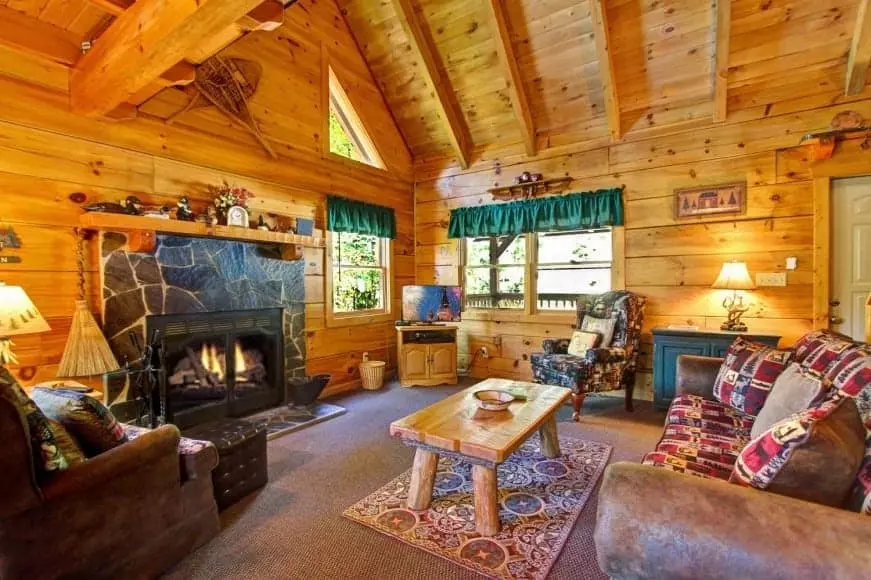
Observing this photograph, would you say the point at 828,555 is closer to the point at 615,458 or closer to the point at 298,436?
the point at 615,458

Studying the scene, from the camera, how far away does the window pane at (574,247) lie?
4750 mm

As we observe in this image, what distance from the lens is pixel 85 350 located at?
9.12ft

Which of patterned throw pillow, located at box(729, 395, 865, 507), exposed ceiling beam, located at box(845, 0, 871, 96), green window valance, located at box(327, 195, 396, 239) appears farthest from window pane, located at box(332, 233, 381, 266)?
exposed ceiling beam, located at box(845, 0, 871, 96)

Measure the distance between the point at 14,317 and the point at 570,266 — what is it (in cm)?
457

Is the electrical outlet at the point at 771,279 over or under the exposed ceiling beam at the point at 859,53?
under

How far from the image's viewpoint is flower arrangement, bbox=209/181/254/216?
11.9ft

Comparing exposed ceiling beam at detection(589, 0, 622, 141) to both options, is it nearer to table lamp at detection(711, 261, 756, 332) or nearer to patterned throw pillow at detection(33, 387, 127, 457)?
table lamp at detection(711, 261, 756, 332)

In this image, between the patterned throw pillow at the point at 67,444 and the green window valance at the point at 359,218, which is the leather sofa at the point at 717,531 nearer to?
the patterned throw pillow at the point at 67,444

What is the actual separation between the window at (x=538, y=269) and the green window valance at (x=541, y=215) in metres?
0.17

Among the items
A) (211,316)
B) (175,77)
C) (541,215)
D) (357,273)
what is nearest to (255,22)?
(175,77)

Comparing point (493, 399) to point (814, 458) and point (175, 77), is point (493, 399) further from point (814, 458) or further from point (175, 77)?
point (175, 77)

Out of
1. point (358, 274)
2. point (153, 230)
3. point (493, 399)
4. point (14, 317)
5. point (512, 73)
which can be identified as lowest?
point (493, 399)

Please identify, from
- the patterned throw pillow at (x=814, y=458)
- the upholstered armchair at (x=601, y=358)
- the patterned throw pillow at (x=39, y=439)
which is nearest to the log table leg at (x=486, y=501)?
the patterned throw pillow at (x=814, y=458)

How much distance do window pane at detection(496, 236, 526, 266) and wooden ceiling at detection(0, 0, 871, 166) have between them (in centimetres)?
102
